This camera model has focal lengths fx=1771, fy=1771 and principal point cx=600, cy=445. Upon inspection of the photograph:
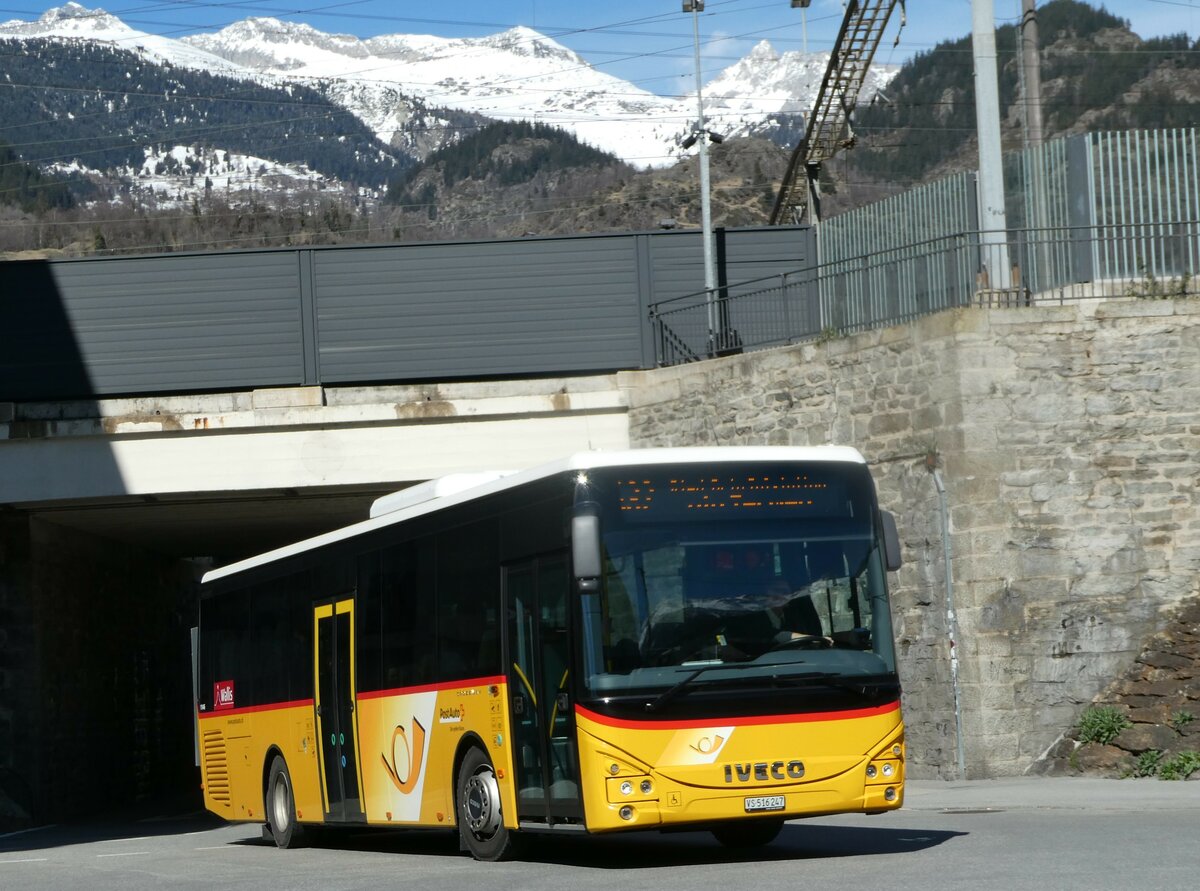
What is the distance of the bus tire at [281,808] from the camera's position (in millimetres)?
16547

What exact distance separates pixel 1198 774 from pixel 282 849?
9065 millimetres

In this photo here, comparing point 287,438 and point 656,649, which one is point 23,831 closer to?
point 287,438

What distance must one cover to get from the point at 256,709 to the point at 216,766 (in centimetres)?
169

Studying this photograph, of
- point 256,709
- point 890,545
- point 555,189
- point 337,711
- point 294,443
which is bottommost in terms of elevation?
point 256,709

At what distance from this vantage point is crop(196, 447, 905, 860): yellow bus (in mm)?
11242

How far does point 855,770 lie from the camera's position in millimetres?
11508

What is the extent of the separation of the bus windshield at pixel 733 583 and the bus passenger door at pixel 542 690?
0.41m

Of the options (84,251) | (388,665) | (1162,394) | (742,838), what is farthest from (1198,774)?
(84,251)

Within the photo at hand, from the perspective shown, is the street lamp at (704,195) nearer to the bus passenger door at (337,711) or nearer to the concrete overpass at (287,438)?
the concrete overpass at (287,438)

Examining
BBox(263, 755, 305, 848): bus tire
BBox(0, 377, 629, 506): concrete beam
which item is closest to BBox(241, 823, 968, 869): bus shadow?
BBox(263, 755, 305, 848): bus tire

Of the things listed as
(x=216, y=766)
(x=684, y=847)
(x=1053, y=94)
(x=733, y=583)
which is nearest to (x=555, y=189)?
(x=1053, y=94)

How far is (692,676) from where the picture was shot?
11289 mm

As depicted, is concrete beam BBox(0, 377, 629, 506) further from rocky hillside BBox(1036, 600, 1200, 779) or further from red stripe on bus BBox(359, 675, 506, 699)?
red stripe on bus BBox(359, 675, 506, 699)

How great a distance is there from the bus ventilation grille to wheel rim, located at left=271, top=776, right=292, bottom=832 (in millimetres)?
1474
